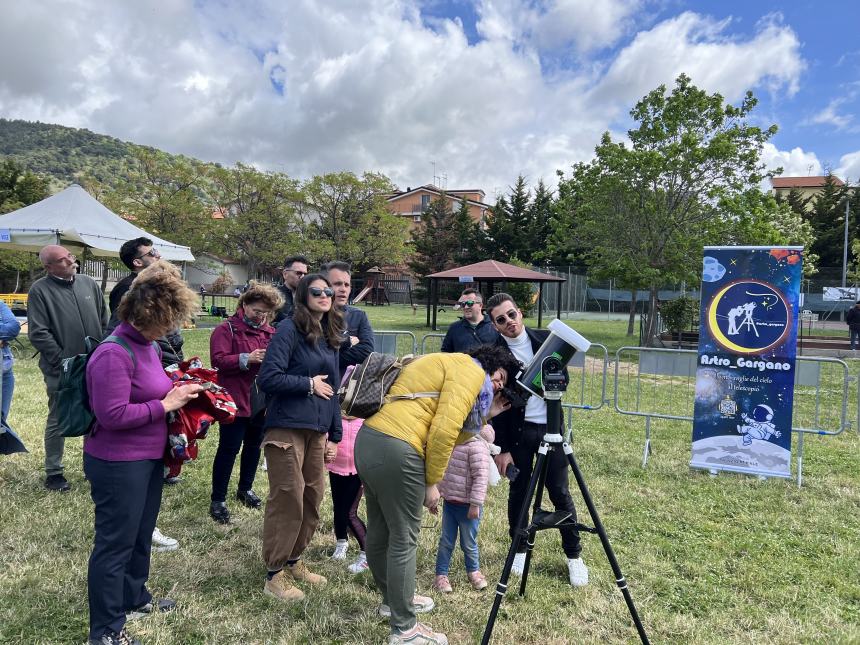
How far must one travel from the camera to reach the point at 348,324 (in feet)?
13.1

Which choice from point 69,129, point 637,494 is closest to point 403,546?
point 637,494

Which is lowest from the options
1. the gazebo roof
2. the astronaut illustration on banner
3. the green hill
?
the astronaut illustration on banner

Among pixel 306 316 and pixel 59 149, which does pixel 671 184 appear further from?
pixel 59 149

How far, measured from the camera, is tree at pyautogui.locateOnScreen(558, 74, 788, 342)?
608 inches

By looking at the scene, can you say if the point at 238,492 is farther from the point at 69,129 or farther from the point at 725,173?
the point at 69,129

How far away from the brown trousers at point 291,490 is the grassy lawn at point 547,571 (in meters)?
0.31

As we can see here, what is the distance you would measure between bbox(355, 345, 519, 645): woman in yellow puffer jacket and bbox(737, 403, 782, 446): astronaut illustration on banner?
3855 millimetres

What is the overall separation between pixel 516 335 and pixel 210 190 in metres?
27.8

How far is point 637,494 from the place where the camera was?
4.90m

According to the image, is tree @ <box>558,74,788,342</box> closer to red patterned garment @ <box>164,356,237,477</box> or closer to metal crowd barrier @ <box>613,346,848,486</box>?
metal crowd barrier @ <box>613,346,848,486</box>

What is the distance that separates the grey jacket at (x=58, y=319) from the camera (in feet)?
14.2

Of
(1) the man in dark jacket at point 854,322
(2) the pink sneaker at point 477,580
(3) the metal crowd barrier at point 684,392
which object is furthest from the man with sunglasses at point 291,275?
(1) the man in dark jacket at point 854,322

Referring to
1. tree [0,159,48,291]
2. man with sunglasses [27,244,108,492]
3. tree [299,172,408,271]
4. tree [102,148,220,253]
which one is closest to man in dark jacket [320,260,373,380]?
man with sunglasses [27,244,108,492]

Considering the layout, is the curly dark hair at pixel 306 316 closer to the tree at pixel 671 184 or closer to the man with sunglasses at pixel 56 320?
the man with sunglasses at pixel 56 320
